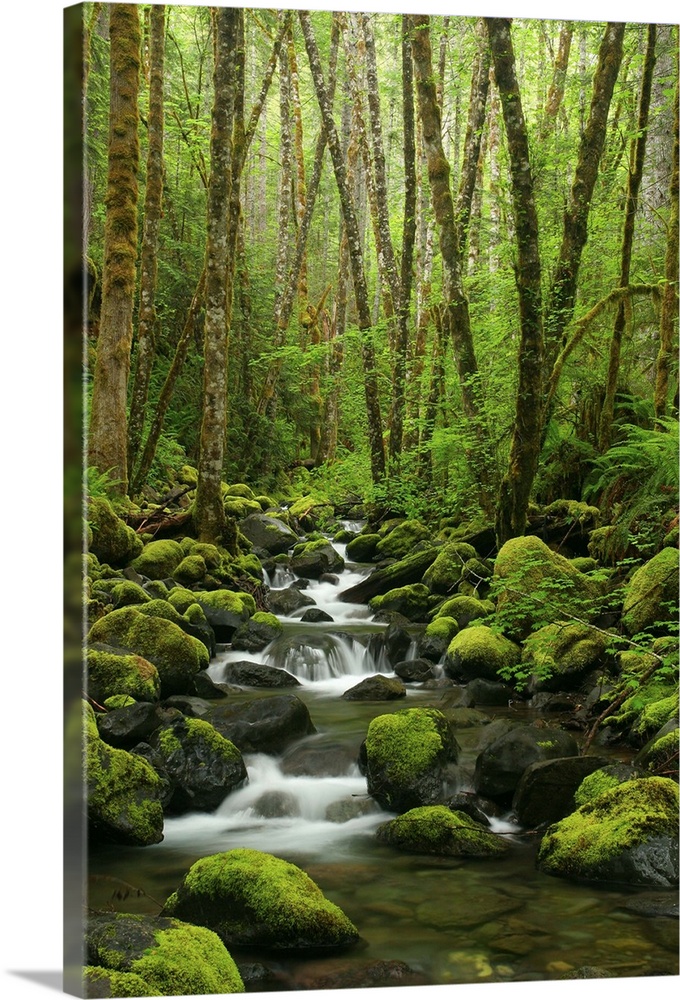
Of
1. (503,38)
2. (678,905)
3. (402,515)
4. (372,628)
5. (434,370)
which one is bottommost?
(678,905)

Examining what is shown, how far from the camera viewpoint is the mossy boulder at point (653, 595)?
4801 millimetres

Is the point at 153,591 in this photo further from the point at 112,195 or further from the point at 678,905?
the point at 678,905

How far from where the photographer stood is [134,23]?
643 cm

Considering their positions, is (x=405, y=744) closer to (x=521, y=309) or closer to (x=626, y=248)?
(x=521, y=309)

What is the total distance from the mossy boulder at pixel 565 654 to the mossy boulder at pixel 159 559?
3.08 m

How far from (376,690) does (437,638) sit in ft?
3.20

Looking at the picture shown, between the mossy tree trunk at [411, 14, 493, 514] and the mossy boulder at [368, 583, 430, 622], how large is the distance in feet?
2.91

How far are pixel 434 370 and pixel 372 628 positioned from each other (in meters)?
2.47

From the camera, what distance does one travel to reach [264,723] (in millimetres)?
4945

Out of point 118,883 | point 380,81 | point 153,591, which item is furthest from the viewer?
point 380,81

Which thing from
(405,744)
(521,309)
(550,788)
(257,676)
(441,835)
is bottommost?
(441,835)

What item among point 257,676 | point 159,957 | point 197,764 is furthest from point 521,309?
point 159,957

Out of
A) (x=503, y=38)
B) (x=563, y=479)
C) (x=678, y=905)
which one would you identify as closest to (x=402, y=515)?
(x=563, y=479)
